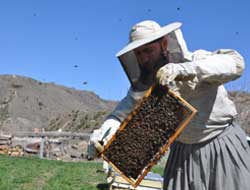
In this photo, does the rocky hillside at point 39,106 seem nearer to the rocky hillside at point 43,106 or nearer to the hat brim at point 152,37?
the rocky hillside at point 43,106

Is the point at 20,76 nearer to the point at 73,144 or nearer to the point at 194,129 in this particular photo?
the point at 73,144

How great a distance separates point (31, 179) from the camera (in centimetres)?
854

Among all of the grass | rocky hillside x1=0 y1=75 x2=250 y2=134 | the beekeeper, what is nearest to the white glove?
the beekeeper

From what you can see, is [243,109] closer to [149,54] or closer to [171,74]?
[149,54]

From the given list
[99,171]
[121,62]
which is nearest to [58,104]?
[99,171]

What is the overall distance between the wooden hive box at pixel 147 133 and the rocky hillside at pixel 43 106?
2010 cm

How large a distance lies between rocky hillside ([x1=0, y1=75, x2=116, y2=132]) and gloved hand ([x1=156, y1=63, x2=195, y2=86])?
23.1 m

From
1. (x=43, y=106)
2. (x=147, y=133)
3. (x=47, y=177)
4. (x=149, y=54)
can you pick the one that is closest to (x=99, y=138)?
(x=147, y=133)

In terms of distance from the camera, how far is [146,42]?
2217 millimetres

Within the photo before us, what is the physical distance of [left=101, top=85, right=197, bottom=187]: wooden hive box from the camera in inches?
87.8

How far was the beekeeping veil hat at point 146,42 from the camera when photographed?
7.38 feet

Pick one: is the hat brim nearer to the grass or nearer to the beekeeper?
the beekeeper

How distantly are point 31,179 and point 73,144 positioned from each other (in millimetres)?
9048

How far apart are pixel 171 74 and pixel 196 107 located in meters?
0.48
